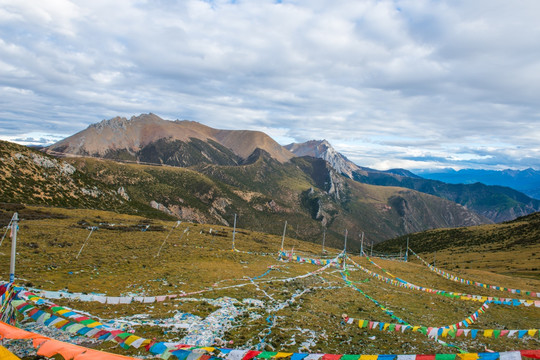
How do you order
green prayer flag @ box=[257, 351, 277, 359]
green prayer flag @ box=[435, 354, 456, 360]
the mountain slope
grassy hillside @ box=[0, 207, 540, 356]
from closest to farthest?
green prayer flag @ box=[435, 354, 456, 360] → green prayer flag @ box=[257, 351, 277, 359] → grassy hillside @ box=[0, 207, 540, 356] → the mountain slope

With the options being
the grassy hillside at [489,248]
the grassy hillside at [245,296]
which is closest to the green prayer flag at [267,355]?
the grassy hillside at [245,296]

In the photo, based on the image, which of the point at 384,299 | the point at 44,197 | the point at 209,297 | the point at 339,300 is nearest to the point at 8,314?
the point at 209,297

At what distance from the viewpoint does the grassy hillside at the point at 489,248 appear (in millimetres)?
63469

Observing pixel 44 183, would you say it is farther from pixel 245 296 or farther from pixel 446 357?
pixel 446 357

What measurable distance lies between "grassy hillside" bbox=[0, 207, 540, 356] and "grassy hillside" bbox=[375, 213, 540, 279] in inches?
832

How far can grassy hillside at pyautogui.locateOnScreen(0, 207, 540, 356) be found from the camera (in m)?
16.6

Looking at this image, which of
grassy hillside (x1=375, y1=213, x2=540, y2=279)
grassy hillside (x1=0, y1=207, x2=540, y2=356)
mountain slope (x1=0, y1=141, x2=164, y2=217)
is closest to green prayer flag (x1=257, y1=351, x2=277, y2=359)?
grassy hillside (x1=0, y1=207, x2=540, y2=356)

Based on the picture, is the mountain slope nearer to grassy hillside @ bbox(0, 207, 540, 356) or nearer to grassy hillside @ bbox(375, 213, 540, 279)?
grassy hillside @ bbox(0, 207, 540, 356)

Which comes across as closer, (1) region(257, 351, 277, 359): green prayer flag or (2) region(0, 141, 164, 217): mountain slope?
(1) region(257, 351, 277, 359): green prayer flag

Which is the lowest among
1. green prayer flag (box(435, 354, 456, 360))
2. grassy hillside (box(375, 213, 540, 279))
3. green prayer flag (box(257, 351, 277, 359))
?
grassy hillside (box(375, 213, 540, 279))

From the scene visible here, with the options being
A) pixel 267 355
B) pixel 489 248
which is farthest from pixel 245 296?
pixel 489 248

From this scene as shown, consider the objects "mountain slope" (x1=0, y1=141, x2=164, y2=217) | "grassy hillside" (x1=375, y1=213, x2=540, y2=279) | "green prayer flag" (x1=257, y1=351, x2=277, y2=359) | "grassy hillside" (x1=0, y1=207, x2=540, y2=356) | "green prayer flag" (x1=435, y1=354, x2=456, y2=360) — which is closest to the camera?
"green prayer flag" (x1=435, y1=354, x2=456, y2=360)

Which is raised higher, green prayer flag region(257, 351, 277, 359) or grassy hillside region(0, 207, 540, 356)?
green prayer flag region(257, 351, 277, 359)

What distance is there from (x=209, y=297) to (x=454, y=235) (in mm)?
123866
